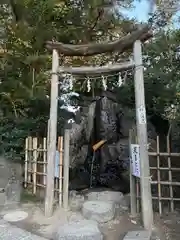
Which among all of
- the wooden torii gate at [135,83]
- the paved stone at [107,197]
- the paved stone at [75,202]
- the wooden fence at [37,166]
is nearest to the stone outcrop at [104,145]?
the paved stone at [107,197]

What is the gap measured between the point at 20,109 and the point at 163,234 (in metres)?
5.22

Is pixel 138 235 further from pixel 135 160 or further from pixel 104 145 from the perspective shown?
pixel 104 145

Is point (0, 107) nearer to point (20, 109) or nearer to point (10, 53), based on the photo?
point (20, 109)

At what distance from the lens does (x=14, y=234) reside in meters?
Result: 3.78

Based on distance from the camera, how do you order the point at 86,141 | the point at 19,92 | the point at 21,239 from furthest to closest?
the point at 86,141, the point at 19,92, the point at 21,239

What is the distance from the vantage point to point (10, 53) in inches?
306

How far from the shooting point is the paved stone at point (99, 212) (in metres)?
4.44

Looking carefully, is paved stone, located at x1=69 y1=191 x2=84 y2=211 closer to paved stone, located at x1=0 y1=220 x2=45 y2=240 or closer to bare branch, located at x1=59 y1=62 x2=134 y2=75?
paved stone, located at x1=0 y1=220 x2=45 y2=240

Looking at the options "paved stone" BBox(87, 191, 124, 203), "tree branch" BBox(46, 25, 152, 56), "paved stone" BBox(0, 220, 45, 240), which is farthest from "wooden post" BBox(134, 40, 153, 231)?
"paved stone" BBox(0, 220, 45, 240)

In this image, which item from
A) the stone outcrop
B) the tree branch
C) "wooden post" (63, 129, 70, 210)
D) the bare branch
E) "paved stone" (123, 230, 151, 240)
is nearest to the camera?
"paved stone" (123, 230, 151, 240)

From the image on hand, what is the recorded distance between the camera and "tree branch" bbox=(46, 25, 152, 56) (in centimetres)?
453

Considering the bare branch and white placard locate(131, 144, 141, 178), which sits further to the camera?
the bare branch

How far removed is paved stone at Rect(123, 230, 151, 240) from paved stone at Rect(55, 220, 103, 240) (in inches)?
15.7

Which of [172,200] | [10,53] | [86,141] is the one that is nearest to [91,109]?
[86,141]
